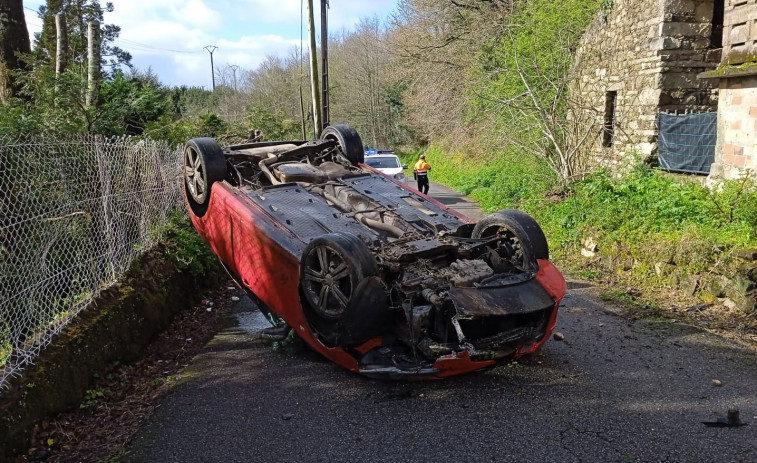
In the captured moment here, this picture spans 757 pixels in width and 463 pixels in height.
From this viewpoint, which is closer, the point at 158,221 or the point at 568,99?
the point at 158,221

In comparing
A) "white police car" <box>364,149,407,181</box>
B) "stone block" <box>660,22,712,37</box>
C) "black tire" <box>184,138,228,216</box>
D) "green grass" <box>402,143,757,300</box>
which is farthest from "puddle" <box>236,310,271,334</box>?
"white police car" <box>364,149,407,181</box>

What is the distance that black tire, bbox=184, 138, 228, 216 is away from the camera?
7195mm

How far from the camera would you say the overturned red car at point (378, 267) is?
4.80m

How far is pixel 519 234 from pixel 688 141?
6.41m

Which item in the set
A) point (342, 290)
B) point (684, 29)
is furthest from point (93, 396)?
point (684, 29)

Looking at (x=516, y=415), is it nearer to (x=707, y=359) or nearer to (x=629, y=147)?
(x=707, y=359)

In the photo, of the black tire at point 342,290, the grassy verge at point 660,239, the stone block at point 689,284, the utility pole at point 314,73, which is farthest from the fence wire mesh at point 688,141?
the utility pole at point 314,73

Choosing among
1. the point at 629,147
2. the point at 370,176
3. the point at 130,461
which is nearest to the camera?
the point at 130,461

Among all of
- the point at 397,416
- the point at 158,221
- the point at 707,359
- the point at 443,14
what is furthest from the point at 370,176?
the point at 443,14

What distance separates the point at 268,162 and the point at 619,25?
887 cm

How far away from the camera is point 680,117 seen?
10.6 metres

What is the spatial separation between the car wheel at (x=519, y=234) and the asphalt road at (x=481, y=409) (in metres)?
0.99

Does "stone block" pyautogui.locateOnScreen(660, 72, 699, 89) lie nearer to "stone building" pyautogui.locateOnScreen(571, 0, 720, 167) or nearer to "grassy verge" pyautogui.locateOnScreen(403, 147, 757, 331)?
"stone building" pyautogui.locateOnScreen(571, 0, 720, 167)

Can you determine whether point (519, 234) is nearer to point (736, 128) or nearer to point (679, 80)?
point (736, 128)
